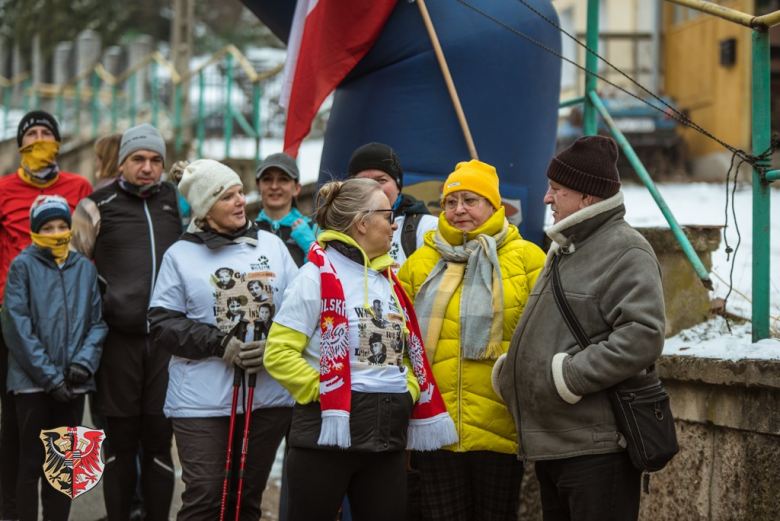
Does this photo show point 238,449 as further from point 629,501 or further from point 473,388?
point 629,501

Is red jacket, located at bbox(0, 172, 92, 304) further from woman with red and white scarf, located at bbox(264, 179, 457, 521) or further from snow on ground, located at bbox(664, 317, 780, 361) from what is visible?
snow on ground, located at bbox(664, 317, 780, 361)

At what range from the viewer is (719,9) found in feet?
13.1

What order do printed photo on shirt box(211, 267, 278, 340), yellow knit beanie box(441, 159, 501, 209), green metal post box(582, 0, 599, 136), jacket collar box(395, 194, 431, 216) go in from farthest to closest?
green metal post box(582, 0, 599, 136) < jacket collar box(395, 194, 431, 216) < printed photo on shirt box(211, 267, 278, 340) < yellow knit beanie box(441, 159, 501, 209)

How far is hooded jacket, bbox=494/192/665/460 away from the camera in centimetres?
309

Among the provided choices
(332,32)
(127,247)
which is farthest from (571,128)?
(127,247)

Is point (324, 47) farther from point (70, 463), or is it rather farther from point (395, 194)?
point (70, 463)

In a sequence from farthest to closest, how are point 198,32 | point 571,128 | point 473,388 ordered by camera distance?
point 198,32 < point 571,128 < point 473,388

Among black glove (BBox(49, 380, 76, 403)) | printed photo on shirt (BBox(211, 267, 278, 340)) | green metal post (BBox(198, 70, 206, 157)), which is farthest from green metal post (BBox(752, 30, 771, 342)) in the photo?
green metal post (BBox(198, 70, 206, 157))

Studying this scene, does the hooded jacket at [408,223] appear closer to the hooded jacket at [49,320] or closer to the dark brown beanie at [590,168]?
the dark brown beanie at [590,168]

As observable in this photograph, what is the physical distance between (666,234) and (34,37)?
25852 mm

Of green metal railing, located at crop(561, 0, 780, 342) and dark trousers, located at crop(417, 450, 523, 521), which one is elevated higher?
green metal railing, located at crop(561, 0, 780, 342)

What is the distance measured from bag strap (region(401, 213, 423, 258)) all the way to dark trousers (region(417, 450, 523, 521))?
98 cm

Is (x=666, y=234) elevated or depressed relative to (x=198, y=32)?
depressed

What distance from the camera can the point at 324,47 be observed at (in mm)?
5121
